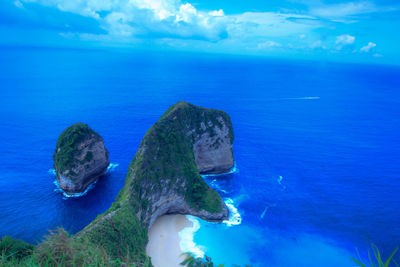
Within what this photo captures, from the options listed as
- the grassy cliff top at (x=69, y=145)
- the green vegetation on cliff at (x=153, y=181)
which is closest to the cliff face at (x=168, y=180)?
the green vegetation on cliff at (x=153, y=181)

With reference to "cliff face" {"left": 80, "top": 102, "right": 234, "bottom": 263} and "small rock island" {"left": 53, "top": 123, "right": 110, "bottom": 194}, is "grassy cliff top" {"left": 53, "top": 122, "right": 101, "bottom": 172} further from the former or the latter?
"cliff face" {"left": 80, "top": 102, "right": 234, "bottom": 263}

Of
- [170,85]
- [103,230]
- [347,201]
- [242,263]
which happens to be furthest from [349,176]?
[170,85]

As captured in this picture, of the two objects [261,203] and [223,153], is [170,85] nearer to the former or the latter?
[223,153]

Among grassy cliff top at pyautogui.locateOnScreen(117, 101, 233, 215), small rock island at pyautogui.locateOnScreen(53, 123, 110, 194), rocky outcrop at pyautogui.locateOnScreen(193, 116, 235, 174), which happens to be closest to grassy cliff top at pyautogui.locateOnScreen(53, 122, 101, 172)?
small rock island at pyautogui.locateOnScreen(53, 123, 110, 194)

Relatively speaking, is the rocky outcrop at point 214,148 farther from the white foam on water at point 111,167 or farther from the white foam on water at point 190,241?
the white foam on water at point 111,167

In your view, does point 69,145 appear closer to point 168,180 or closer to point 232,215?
point 168,180
